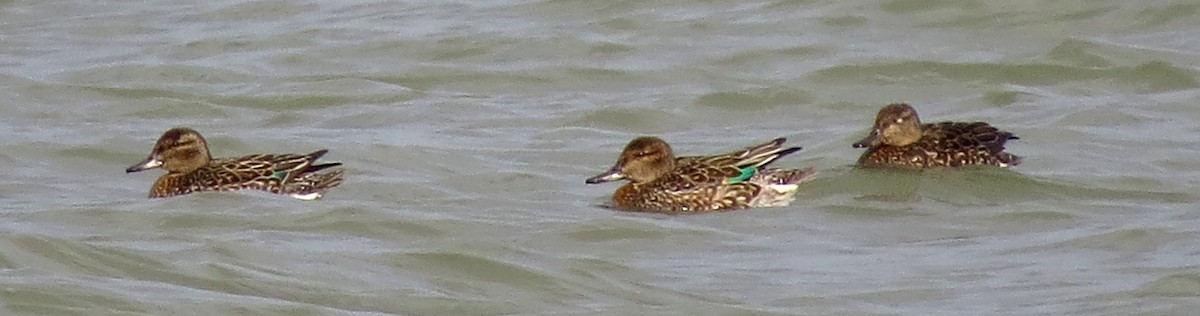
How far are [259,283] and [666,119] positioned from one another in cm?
556

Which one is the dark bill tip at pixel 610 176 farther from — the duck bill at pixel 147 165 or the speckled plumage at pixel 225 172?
the duck bill at pixel 147 165

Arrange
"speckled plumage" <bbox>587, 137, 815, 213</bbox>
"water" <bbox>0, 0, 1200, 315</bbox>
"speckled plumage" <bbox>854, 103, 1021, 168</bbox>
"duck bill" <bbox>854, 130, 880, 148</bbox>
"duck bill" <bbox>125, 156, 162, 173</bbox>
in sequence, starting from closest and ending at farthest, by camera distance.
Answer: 1. "water" <bbox>0, 0, 1200, 315</bbox>
2. "speckled plumage" <bbox>587, 137, 815, 213</bbox>
3. "duck bill" <bbox>125, 156, 162, 173</bbox>
4. "speckled plumage" <bbox>854, 103, 1021, 168</bbox>
5. "duck bill" <bbox>854, 130, 880, 148</bbox>

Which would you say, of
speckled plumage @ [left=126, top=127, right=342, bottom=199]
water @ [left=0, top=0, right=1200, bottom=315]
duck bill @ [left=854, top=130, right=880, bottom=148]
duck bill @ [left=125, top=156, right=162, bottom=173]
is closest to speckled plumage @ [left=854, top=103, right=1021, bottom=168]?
duck bill @ [left=854, top=130, right=880, bottom=148]

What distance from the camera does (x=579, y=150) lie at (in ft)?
44.0

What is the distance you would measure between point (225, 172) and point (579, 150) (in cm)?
223

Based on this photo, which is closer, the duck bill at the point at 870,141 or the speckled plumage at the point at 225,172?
the speckled plumage at the point at 225,172

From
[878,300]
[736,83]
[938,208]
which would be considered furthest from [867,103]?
[878,300]

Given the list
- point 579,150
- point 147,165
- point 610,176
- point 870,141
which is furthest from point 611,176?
point 147,165

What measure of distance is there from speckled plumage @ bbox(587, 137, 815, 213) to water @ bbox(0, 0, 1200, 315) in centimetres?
14

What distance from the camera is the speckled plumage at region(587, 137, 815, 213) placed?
1140cm

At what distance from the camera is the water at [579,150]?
9.13 meters

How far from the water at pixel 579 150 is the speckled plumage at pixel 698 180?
0.14m

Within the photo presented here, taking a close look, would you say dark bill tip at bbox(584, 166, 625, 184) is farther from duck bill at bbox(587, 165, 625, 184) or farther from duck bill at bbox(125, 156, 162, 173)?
duck bill at bbox(125, 156, 162, 173)

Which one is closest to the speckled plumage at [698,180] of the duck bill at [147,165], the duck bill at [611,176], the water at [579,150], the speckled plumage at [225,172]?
the duck bill at [611,176]
